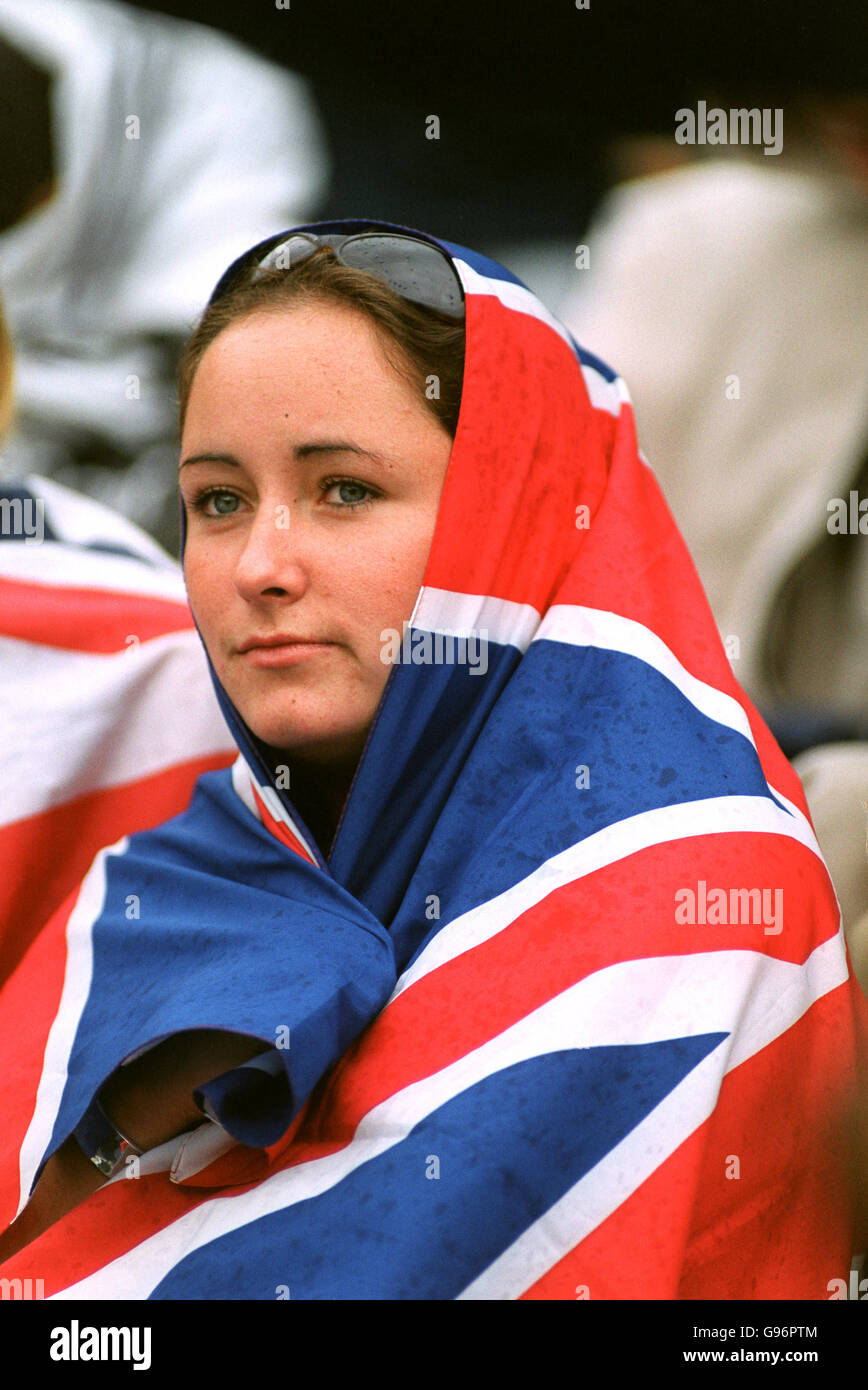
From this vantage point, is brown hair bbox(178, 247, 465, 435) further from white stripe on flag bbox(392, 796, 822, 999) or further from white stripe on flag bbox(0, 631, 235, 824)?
white stripe on flag bbox(0, 631, 235, 824)

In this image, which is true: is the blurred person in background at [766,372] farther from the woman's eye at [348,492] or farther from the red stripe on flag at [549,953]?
the woman's eye at [348,492]

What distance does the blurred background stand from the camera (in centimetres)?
214

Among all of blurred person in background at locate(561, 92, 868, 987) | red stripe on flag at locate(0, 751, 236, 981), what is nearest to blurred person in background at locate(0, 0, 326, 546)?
blurred person in background at locate(561, 92, 868, 987)

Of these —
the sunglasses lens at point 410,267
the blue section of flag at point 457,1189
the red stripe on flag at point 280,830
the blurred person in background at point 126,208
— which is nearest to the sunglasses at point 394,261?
the sunglasses lens at point 410,267

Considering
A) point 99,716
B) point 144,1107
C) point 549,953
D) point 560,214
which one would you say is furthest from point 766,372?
point 144,1107

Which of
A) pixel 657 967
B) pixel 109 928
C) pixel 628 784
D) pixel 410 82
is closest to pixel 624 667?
pixel 628 784

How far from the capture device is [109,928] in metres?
1.44

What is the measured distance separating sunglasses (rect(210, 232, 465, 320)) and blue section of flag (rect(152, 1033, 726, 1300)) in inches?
29.6

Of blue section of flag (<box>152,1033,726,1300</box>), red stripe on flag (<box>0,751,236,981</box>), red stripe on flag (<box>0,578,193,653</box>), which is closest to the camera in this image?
blue section of flag (<box>152,1033,726,1300</box>)

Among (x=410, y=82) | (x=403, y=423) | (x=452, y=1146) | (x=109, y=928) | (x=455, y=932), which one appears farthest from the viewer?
(x=410, y=82)

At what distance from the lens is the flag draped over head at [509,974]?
1072mm

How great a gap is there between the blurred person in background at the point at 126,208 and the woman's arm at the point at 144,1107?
6.31 feet

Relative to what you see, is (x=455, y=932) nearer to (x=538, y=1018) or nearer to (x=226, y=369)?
(x=538, y=1018)
